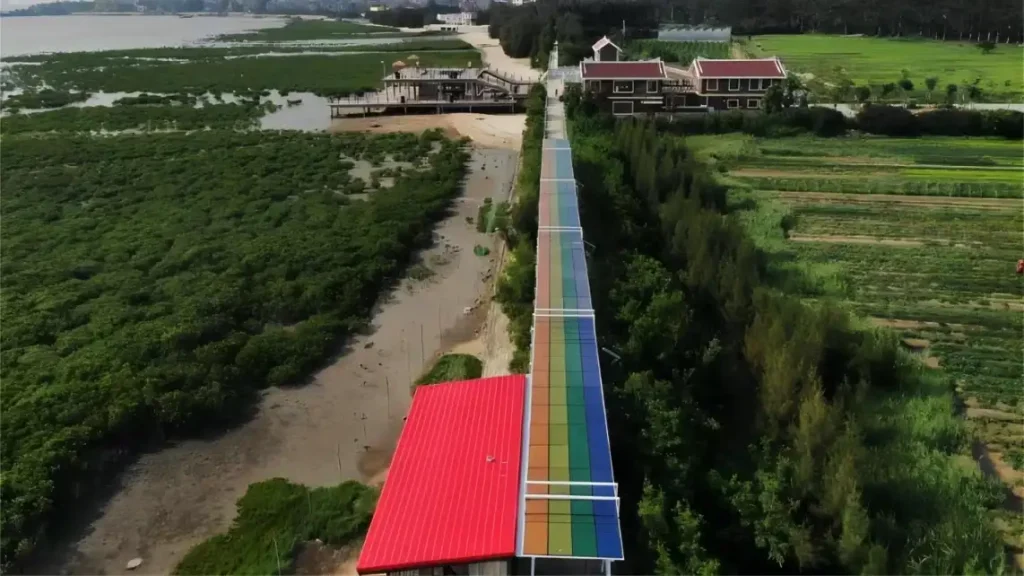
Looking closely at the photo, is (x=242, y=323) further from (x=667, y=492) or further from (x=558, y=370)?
(x=667, y=492)

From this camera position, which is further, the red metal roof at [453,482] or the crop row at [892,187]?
the crop row at [892,187]

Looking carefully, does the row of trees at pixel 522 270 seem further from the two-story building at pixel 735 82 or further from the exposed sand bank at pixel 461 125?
the two-story building at pixel 735 82

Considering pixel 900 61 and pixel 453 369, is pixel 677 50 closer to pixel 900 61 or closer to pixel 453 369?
pixel 900 61

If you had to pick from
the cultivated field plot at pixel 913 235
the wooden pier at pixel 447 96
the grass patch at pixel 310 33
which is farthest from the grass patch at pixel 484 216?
the grass patch at pixel 310 33

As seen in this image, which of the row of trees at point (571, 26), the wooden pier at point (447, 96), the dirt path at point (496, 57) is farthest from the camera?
the row of trees at point (571, 26)

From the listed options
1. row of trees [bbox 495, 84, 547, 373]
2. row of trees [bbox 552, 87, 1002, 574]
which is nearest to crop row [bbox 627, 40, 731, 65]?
row of trees [bbox 495, 84, 547, 373]

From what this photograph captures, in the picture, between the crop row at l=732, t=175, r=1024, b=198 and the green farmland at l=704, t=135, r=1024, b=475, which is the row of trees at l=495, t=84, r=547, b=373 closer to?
the green farmland at l=704, t=135, r=1024, b=475

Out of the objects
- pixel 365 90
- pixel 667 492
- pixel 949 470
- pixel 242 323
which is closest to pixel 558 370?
pixel 667 492
